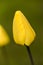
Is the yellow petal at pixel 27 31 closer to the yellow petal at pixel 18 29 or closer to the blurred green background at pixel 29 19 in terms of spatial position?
the yellow petal at pixel 18 29

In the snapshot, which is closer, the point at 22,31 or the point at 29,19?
the point at 22,31

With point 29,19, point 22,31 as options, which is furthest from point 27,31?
point 29,19

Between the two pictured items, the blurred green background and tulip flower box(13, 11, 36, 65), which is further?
the blurred green background

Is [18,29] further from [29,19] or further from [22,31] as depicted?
[29,19]

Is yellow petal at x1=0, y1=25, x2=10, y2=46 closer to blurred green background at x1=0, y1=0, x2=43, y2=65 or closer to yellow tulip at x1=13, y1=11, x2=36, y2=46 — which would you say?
yellow tulip at x1=13, y1=11, x2=36, y2=46

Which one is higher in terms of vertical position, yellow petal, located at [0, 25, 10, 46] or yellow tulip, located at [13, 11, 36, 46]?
yellow tulip, located at [13, 11, 36, 46]

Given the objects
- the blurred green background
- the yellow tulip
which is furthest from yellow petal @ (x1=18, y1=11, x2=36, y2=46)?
the blurred green background

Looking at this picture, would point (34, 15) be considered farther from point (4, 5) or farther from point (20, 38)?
point (20, 38)
